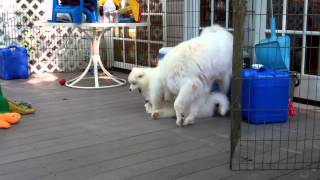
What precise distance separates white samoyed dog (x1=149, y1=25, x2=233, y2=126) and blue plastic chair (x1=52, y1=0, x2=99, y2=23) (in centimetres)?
177

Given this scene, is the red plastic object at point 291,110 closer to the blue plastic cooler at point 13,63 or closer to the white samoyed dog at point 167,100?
the white samoyed dog at point 167,100

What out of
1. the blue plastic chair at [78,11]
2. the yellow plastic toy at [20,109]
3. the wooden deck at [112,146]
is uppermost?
the blue plastic chair at [78,11]

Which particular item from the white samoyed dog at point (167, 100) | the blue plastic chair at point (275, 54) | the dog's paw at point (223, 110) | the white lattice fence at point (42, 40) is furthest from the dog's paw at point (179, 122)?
the white lattice fence at point (42, 40)

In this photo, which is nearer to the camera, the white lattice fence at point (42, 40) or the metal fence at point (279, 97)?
the metal fence at point (279, 97)

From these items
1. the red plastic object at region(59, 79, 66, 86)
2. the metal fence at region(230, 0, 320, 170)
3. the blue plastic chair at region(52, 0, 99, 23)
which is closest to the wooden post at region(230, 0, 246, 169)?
the metal fence at region(230, 0, 320, 170)

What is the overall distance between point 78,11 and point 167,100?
198 cm

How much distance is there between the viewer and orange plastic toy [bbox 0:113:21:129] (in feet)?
13.7

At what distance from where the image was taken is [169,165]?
10.3 ft

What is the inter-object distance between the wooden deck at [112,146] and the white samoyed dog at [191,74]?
7.3 inches

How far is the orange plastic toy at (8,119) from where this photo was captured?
4180 mm

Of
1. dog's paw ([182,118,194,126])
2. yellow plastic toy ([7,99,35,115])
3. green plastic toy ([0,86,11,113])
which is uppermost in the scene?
green plastic toy ([0,86,11,113])

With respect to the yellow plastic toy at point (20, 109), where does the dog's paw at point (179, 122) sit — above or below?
below

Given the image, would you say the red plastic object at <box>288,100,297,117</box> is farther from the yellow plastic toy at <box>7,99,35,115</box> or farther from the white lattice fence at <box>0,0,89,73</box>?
the white lattice fence at <box>0,0,89,73</box>

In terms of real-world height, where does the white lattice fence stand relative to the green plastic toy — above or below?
above
